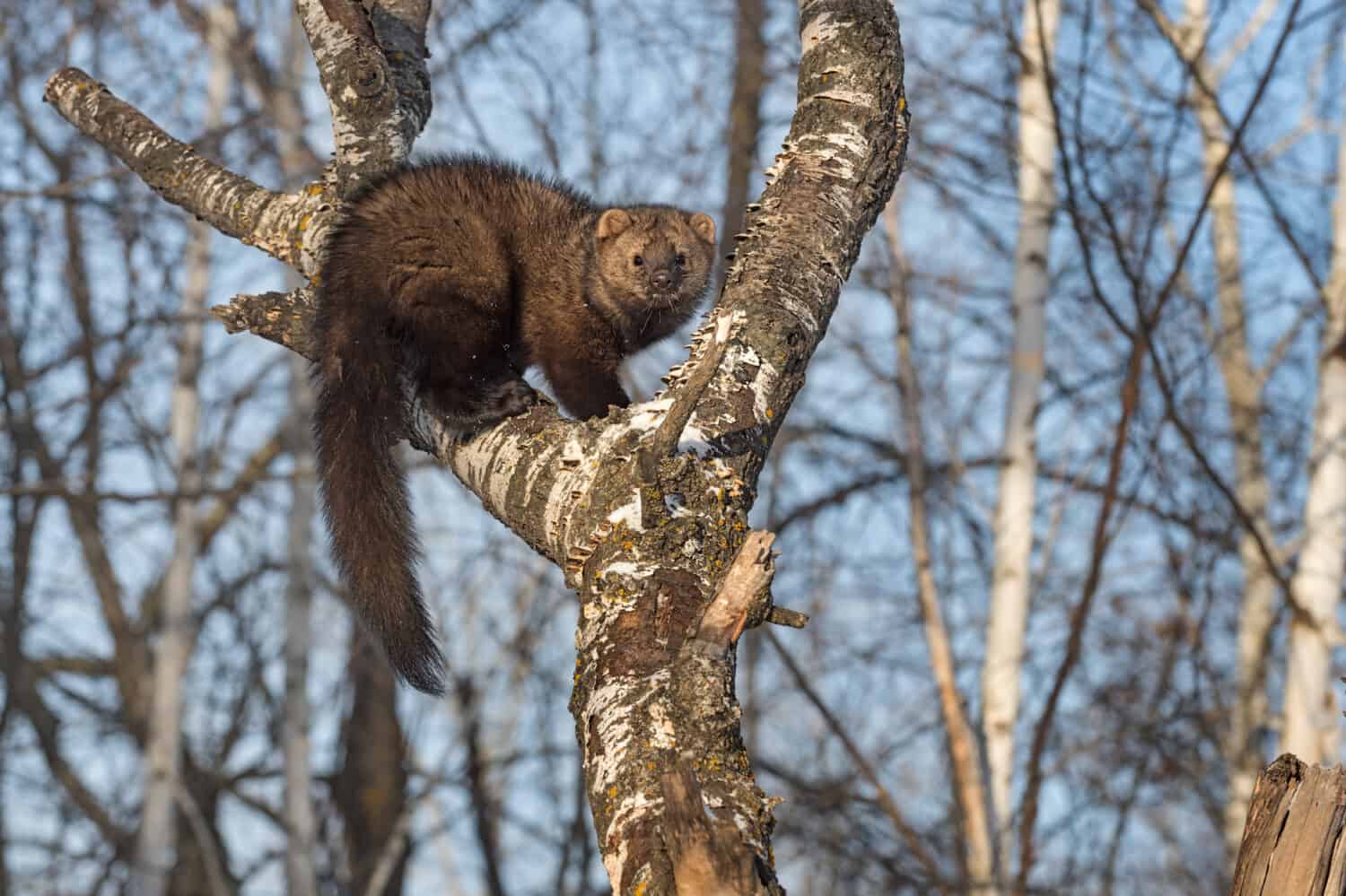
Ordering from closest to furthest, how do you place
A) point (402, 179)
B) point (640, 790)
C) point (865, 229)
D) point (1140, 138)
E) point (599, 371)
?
point (640, 790) < point (865, 229) < point (402, 179) < point (599, 371) < point (1140, 138)

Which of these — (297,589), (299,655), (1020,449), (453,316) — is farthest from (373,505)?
(297,589)

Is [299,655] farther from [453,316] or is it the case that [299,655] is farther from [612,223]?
[453,316]

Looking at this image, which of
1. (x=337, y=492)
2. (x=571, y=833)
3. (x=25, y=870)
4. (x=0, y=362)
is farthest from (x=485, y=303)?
(x=25, y=870)

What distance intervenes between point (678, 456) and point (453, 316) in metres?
1.61

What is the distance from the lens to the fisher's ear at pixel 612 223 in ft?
14.3

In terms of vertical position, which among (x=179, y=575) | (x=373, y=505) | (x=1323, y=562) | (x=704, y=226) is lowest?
(x=373, y=505)

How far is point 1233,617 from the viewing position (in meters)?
9.55

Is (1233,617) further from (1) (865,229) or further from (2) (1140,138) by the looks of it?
(1) (865,229)

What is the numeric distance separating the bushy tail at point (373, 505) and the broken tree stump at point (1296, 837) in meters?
1.50

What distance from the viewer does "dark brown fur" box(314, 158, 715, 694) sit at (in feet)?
9.85

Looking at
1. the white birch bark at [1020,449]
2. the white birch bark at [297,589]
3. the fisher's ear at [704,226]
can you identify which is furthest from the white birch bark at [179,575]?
the white birch bark at [1020,449]

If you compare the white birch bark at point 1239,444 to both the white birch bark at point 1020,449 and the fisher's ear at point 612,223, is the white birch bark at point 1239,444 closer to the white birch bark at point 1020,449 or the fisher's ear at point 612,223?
the white birch bark at point 1020,449

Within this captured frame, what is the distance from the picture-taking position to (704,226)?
4.85m

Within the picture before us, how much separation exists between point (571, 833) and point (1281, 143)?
6112 mm
